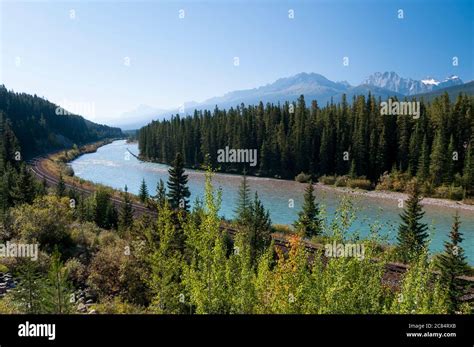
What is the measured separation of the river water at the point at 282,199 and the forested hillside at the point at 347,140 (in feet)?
25.0

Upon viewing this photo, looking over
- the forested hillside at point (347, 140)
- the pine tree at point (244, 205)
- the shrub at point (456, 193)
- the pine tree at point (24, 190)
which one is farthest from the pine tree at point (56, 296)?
the forested hillside at point (347, 140)

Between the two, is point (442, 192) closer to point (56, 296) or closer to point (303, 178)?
point (303, 178)

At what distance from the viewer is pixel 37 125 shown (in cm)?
12794

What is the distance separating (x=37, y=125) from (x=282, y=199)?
104 meters

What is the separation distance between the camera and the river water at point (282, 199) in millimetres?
38425

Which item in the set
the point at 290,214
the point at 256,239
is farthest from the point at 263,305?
the point at 290,214

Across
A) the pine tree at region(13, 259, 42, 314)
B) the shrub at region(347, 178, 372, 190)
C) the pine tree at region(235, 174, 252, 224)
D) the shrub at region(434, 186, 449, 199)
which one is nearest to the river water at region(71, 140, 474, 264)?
the shrub at region(347, 178, 372, 190)

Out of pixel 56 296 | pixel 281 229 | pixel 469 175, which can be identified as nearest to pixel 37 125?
pixel 281 229

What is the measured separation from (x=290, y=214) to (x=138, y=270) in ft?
108

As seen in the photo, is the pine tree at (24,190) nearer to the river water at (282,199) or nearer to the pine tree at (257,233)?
the pine tree at (257,233)

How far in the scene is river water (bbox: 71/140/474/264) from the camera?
38.4 m

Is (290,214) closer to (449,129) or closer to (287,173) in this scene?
(287,173)
